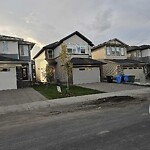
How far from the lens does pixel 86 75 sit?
114 ft

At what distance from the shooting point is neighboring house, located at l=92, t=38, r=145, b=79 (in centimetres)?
3862

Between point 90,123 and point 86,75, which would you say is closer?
point 90,123

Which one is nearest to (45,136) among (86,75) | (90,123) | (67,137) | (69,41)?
(67,137)

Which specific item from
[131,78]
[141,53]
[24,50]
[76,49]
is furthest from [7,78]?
[141,53]

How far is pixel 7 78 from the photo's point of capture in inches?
1104

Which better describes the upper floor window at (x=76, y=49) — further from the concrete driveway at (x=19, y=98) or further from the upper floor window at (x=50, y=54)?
the concrete driveway at (x=19, y=98)

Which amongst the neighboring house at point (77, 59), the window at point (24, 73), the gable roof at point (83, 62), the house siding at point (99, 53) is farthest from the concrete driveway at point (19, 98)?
the house siding at point (99, 53)

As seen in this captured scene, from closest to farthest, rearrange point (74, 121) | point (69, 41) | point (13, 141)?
point (13, 141), point (74, 121), point (69, 41)

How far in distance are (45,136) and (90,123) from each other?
2.20 meters

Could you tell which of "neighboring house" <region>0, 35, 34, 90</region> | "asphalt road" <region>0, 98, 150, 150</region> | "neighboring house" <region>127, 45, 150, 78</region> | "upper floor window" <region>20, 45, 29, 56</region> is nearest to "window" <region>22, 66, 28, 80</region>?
"neighboring house" <region>0, 35, 34, 90</region>

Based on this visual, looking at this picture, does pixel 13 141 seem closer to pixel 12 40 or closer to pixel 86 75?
pixel 12 40

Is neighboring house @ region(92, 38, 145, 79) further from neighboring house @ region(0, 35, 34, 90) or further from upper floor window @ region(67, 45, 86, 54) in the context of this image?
neighboring house @ region(0, 35, 34, 90)

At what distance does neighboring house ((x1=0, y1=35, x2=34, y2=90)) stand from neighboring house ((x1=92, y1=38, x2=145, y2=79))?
13.8 meters

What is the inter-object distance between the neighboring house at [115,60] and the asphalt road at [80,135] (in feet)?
96.2
